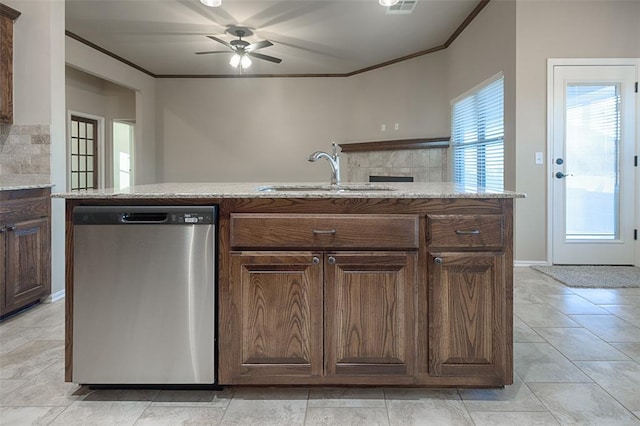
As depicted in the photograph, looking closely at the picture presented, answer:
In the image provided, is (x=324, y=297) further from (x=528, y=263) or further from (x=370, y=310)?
(x=528, y=263)

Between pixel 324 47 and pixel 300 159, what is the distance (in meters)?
2.24

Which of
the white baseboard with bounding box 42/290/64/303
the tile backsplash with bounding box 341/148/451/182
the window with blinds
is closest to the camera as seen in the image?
the white baseboard with bounding box 42/290/64/303

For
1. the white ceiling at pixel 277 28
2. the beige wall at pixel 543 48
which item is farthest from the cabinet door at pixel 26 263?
the beige wall at pixel 543 48

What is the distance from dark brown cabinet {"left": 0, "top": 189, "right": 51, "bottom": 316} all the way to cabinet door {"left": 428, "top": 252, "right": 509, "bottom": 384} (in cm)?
264

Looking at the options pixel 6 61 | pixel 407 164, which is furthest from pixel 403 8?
pixel 6 61

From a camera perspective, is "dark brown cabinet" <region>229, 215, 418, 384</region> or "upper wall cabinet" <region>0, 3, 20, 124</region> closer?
"dark brown cabinet" <region>229, 215, 418, 384</region>

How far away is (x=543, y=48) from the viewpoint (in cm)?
427

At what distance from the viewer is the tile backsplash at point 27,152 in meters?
3.35

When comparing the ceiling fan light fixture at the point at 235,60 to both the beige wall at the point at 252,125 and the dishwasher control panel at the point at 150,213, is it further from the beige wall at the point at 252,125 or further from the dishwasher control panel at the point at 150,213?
the dishwasher control panel at the point at 150,213

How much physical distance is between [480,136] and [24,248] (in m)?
4.62

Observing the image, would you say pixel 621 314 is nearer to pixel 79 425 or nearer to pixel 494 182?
pixel 494 182

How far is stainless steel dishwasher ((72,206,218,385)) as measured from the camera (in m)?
1.76

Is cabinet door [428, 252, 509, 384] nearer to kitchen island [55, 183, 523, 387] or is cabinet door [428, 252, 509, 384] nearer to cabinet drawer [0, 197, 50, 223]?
kitchen island [55, 183, 523, 387]

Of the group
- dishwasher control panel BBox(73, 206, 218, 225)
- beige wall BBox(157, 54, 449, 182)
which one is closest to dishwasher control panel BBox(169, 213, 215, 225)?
dishwasher control panel BBox(73, 206, 218, 225)
